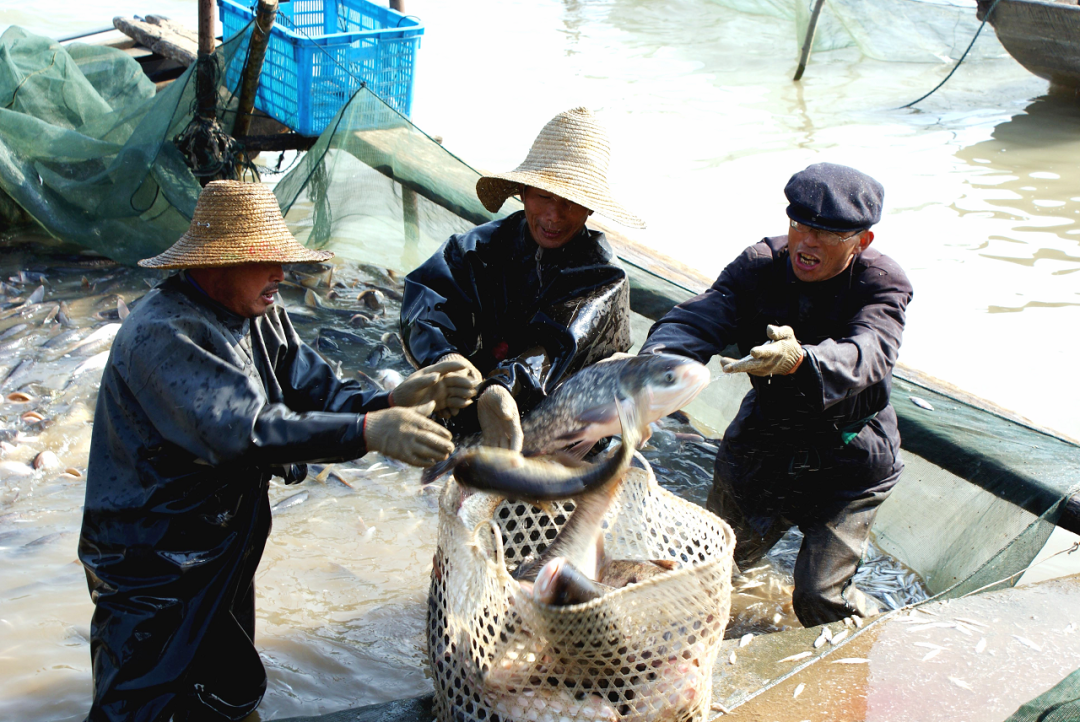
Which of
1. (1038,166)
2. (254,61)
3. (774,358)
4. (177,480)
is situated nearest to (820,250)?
(774,358)

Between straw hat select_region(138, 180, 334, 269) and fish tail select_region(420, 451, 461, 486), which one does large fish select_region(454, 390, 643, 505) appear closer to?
fish tail select_region(420, 451, 461, 486)

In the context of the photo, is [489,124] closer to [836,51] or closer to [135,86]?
[135,86]

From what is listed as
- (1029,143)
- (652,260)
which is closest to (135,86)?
(652,260)

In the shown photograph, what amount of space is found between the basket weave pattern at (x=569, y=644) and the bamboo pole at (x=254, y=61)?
4656 millimetres

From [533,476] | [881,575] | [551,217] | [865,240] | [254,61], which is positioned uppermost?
[865,240]

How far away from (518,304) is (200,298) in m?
1.36

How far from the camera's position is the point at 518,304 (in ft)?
11.8

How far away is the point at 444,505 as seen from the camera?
9.00ft

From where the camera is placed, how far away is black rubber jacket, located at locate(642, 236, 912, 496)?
3.36m

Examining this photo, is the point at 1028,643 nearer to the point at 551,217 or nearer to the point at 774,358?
the point at 774,358

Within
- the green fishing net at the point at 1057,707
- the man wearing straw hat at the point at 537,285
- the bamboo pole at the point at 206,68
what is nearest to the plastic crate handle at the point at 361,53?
the bamboo pole at the point at 206,68

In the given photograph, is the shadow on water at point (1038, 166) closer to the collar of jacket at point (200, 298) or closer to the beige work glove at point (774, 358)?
the beige work glove at point (774, 358)

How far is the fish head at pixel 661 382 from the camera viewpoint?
277 cm

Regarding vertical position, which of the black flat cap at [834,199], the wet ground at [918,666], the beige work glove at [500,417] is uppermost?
the black flat cap at [834,199]
